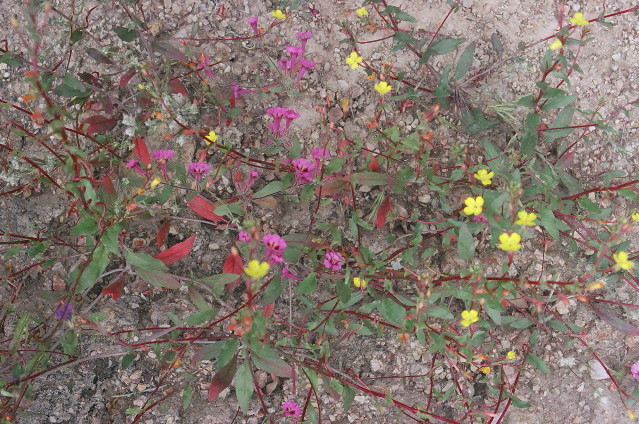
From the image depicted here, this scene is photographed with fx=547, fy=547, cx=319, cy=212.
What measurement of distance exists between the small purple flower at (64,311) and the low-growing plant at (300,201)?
0.05 feet

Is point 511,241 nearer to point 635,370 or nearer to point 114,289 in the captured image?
point 635,370

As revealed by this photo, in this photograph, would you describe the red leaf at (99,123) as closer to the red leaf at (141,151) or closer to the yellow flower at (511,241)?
the red leaf at (141,151)

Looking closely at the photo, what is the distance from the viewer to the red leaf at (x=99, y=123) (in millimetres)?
2928

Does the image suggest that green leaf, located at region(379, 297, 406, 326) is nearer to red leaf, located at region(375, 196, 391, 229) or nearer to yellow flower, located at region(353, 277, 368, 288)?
yellow flower, located at region(353, 277, 368, 288)

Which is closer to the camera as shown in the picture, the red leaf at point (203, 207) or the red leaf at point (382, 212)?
the red leaf at point (203, 207)

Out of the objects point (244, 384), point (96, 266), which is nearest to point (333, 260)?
point (244, 384)

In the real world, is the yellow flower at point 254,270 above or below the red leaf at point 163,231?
above

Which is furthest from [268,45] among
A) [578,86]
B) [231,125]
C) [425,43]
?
[578,86]

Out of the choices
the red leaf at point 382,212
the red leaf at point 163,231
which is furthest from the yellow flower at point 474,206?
the red leaf at point 163,231

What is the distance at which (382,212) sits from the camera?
2891mm

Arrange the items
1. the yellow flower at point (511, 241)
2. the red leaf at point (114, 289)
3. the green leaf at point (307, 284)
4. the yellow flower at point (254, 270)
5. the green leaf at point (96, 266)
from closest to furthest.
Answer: the yellow flower at point (254, 270) < the yellow flower at point (511, 241) < the green leaf at point (96, 266) < the green leaf at point (307, 284) < the red leaf at point (114, 289)

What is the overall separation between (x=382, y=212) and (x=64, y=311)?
162 centimetres

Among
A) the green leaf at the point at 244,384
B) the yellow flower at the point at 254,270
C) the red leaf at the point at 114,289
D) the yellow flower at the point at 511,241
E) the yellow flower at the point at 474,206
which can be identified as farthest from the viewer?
the red leaf at the point at 114,289

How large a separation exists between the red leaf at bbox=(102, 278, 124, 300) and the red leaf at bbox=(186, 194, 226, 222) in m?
0.56
